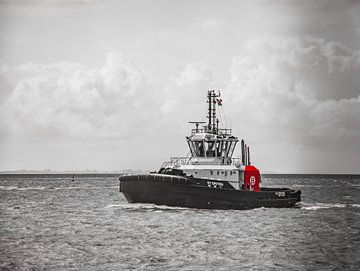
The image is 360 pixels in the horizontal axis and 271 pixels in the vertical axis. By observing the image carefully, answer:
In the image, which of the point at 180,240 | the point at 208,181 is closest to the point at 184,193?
the point at 208,181

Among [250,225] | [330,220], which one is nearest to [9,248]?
[250,225]

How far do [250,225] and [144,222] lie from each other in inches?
298

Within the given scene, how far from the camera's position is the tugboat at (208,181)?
43.7m

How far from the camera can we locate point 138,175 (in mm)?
45000

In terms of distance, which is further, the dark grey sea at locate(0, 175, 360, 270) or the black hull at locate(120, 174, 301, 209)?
the black hull at locate(120, 174, 301, 209)

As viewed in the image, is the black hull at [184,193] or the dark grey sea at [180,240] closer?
the dark grey sea at [180,240]

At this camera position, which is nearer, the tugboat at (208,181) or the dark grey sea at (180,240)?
the dark grey sea at (180,240)

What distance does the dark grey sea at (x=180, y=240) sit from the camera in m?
24.7

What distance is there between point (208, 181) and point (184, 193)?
7.23 ft

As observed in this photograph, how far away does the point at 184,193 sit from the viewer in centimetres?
4350

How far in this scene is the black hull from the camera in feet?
143

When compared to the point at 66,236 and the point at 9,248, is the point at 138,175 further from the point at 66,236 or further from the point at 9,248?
the point at 9,248

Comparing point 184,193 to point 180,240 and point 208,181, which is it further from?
point 180,240

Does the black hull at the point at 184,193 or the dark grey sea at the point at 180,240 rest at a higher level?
the black hull at the point at 184,193
